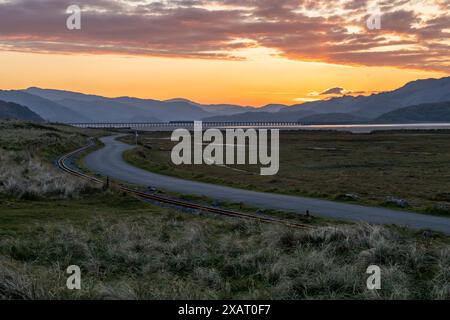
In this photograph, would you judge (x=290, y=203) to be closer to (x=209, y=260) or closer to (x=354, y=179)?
(x=209, y=260)

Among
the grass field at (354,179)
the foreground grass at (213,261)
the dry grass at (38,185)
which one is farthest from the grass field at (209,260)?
the grass field at (354,179)

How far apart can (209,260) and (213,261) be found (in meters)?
0.13

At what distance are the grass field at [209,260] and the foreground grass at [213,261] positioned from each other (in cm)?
3

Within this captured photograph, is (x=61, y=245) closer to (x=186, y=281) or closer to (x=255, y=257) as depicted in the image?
(x=186, y=281)

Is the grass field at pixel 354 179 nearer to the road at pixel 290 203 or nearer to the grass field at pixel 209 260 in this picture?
the road at pixel 290 203

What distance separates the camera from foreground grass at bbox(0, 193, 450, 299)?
10000 mm

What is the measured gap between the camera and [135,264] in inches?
499

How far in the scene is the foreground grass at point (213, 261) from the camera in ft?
32.8

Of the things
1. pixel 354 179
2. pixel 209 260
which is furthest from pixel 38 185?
pixel 354 179

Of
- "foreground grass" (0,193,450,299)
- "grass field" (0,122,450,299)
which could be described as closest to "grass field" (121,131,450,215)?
"grass field" (0,122,450,299)

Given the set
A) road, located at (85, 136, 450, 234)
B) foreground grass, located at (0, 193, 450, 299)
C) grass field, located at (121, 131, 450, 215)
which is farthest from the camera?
grass field, located at (121, 131, 450, 215)

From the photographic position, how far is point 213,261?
13.0 m

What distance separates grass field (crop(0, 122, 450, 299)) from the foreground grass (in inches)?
1.2

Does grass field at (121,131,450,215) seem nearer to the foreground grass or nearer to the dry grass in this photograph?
the foreground grass
